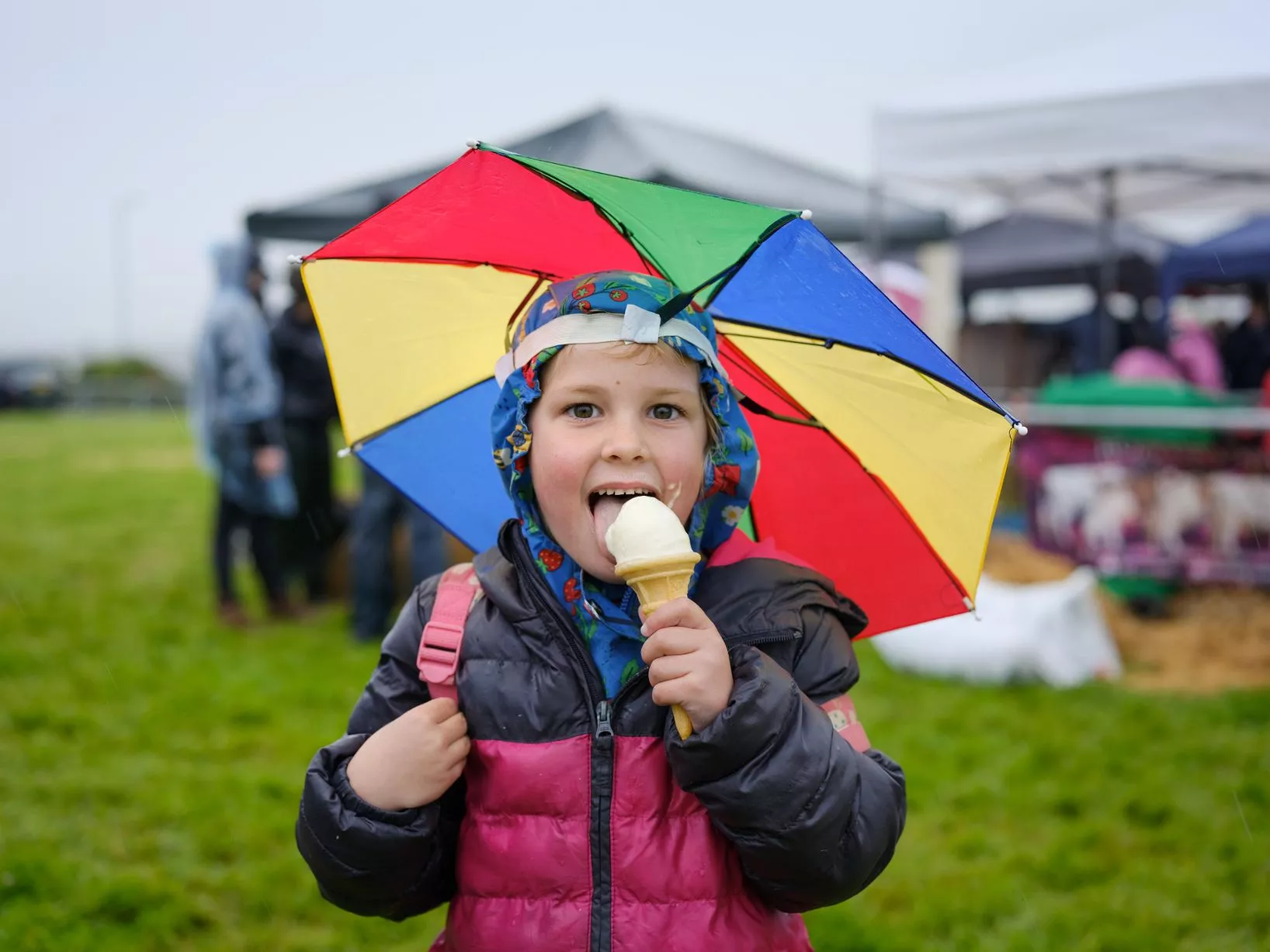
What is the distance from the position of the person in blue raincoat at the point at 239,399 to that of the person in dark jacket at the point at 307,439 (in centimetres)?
29

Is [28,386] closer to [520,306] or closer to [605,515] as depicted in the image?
[520,306]

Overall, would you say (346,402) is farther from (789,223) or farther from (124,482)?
(124,482)

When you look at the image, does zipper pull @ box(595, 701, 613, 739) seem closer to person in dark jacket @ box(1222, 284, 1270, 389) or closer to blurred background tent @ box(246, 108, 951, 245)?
blurred background tent @ box(246, 108, 951, 245)

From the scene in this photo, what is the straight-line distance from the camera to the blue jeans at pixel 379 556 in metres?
6.09

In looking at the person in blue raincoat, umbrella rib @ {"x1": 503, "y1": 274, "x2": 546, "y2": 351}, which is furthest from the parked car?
umbrella rib @ {"x1": 503, "y1": 274, "x2": 546, "y2": 351}

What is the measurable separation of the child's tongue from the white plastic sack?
12.9 feet

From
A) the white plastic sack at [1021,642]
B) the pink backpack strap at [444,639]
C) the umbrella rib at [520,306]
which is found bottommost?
the white plastic sack at [1021,642]

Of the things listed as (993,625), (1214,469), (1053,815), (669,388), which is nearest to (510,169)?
(669,388)

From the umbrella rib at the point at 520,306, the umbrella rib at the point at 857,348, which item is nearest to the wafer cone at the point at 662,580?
the umbrella rib at the point at 857,348

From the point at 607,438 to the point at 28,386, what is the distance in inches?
1438

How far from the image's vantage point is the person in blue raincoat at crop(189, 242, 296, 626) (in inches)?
245

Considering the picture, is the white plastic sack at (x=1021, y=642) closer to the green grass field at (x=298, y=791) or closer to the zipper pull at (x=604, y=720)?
the green grass field at (x=298, y=791)

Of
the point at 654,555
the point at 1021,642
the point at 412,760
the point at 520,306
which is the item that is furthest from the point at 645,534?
the point at 1021,642

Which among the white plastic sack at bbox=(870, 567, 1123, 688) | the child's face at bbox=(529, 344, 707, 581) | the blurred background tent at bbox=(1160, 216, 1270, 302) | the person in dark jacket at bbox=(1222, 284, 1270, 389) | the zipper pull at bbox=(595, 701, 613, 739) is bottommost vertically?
the white plastic sack at bbox=(870, 567, 1123, 688)
